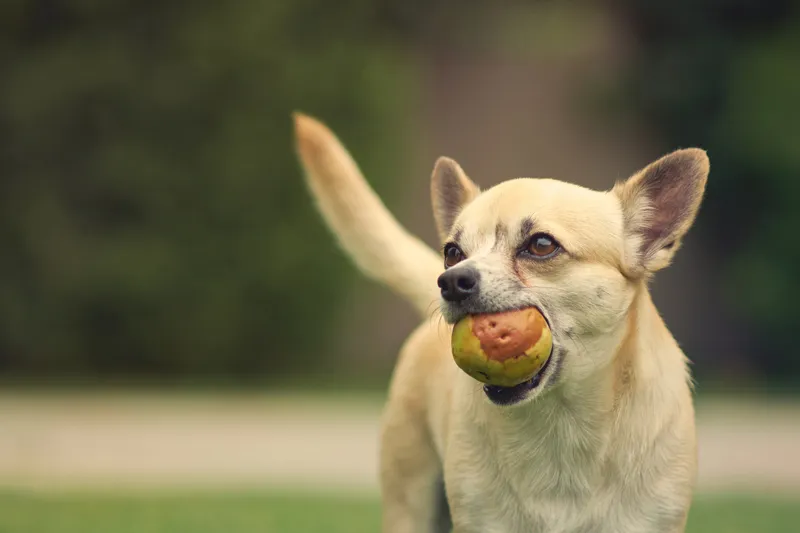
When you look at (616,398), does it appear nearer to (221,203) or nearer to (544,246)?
(544,246)

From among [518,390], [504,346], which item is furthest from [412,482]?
[504,346]

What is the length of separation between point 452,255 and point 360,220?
1070mm

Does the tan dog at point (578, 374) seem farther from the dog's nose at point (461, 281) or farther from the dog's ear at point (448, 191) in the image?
the dog's ear at point (448, 191)

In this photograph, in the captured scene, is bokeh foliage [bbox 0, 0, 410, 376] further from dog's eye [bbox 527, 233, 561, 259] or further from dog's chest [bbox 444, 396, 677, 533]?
dog's eye [bbox 527, 233, 561, 259]

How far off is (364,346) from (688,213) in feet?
35.1

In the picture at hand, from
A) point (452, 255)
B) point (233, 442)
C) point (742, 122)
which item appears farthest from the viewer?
point (742, 122)

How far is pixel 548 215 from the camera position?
3.67 m

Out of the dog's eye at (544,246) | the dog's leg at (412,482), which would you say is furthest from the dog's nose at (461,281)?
the dog's leg at (412,482)

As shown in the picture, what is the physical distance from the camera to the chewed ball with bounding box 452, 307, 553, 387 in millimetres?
3459

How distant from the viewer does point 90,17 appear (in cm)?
1221

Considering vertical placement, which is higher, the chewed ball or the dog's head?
the dog's head

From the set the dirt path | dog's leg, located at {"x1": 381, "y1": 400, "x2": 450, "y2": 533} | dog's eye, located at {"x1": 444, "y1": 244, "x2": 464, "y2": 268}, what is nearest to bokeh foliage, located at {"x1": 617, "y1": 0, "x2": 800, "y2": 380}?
the dirt path

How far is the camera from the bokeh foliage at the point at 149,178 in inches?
473

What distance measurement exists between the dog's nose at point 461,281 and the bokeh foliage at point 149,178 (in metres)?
A: 8.81
